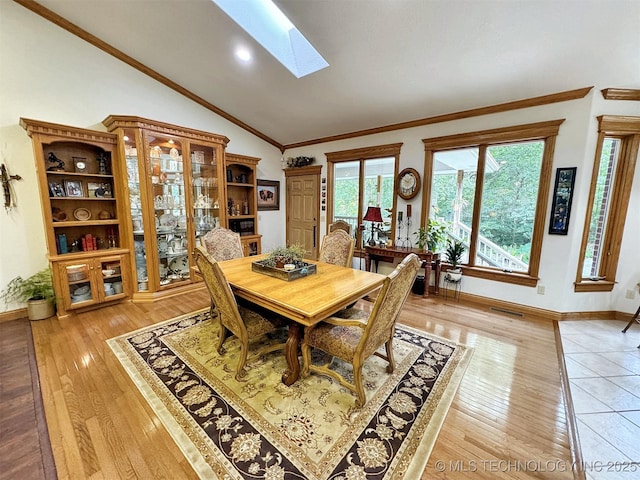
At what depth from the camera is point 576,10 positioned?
2.05m

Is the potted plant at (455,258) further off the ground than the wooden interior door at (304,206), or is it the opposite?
the wooden interior door at (304,206)

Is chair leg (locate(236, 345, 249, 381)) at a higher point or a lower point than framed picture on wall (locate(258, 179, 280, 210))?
lower

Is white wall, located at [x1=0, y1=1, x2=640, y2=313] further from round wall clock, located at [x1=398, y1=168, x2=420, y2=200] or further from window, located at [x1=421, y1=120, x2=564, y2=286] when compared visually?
round wall clock, located at [x1=398, y1=168, x2=420, y2=200]

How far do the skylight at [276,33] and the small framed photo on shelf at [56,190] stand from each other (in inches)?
110

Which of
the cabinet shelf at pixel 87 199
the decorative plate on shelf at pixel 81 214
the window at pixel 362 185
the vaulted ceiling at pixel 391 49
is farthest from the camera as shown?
the window at pixel 362 185

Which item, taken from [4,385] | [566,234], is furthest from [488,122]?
[4,385]

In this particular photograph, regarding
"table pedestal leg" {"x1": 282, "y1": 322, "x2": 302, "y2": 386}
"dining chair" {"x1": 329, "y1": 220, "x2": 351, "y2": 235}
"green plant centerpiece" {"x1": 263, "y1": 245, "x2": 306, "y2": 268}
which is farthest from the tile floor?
"dining chair" {"x1": 329, "y1": 220, "x2": 351, "y2": 235}

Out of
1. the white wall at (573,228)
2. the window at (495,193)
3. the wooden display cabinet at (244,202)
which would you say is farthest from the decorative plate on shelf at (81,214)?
the white wall at (573,228)

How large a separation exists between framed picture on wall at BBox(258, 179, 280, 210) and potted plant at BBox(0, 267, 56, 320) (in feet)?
11.1

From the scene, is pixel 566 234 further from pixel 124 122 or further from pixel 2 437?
pixel 124 122

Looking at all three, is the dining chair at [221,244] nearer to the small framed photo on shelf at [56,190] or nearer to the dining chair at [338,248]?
the dining chair at [338,248]

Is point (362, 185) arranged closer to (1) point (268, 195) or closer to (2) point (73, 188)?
(1) point (268, 195)

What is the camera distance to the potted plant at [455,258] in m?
3.67

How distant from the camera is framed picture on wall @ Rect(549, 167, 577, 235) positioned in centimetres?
302
